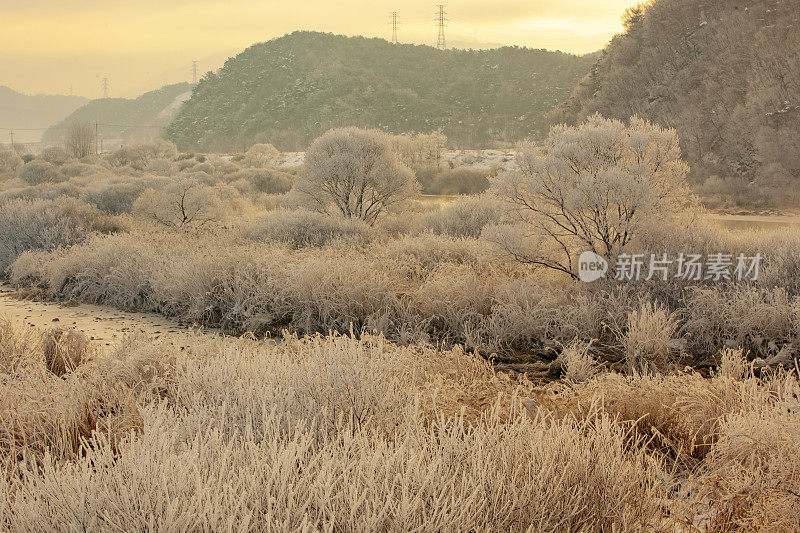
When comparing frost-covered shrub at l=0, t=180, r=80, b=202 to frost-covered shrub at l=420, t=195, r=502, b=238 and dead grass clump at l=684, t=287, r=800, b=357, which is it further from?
dead grass clump at l=684, t=287, r=800, b=357

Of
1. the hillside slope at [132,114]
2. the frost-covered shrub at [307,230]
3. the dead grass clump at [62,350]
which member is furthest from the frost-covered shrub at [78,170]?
the hillside slope at [132,114]

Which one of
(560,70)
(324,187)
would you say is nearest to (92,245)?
(324,187)

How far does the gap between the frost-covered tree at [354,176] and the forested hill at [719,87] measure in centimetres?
1201

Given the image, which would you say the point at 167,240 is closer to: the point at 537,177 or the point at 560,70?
the point at 537,177

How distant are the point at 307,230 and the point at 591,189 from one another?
588 centimetres

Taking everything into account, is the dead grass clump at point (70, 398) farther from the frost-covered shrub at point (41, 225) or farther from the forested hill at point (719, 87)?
the forested hill at point (719, 87)

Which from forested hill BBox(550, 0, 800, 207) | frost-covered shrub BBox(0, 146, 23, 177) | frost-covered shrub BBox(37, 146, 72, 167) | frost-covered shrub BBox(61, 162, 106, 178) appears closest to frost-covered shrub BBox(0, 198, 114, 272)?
frost-covered shrub BBox(61, 162, 106, 178)

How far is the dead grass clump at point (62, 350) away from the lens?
16.4ft

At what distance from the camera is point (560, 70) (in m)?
67.2

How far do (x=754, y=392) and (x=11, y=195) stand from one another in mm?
19322

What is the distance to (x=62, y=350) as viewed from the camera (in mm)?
5133

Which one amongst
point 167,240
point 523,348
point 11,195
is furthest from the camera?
point 11,195

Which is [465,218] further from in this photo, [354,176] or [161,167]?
[161,167]

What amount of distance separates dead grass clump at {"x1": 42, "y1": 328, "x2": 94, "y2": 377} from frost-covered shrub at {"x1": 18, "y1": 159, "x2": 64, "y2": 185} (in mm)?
20571
